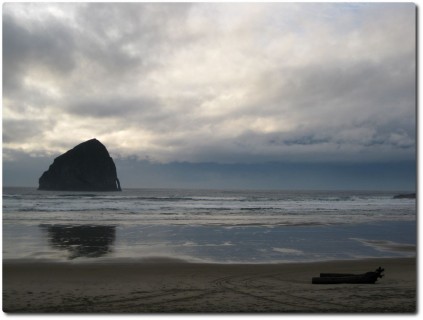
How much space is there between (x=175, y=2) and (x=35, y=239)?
9.23 metres

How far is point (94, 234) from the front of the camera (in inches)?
551

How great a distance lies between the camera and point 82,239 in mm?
12867

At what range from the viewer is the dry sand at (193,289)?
584 cm

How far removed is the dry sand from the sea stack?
201 ft

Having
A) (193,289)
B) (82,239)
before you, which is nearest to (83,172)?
(82,239)

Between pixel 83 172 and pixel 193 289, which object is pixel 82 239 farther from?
pixel 83 172

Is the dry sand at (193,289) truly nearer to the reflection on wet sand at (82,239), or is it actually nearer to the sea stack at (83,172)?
the reflection on wet sand at (82,239)

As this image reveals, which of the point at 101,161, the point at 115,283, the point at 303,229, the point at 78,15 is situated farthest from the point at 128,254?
the point at 101,161

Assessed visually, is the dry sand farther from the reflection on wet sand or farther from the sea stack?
the sea stack

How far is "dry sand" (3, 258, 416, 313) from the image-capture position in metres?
5.84

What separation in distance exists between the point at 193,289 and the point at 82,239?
717 centimetres

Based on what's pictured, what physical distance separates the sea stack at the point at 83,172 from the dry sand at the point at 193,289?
2414 inches

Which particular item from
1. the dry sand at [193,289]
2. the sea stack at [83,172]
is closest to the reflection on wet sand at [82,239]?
the dry sand at [193,289]

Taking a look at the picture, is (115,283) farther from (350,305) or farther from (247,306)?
(350,305)
